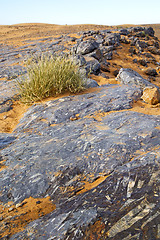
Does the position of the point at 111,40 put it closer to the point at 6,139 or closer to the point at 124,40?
the point at 124,40

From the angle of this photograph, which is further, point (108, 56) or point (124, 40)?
point (124, 40)

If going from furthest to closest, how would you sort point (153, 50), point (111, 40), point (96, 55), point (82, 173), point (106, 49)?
1. point (153, 50)
2. point (111, 40)
3. point (106, 49)
4. point (96, 55)
5. point (82, 173)

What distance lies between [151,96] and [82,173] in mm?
2511

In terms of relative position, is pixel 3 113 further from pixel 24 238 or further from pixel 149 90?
pixel 24 238

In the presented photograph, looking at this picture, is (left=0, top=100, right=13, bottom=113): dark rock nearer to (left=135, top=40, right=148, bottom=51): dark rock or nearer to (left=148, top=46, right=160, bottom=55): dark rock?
(left=135, top=40, right=148, bottom=51): dark rock

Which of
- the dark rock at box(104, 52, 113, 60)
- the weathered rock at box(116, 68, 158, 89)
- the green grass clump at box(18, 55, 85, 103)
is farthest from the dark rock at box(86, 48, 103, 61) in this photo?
the green grass clump at box(18, 55, 85, 103)

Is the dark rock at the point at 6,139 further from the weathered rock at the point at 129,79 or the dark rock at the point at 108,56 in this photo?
the dark rock at the point at 108,56

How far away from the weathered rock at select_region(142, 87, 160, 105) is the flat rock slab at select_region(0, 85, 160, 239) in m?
0.53

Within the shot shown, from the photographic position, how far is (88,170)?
7.20ft

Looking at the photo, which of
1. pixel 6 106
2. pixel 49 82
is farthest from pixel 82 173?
pixel 6 106

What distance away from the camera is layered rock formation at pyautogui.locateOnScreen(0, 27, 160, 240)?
Result: 1.47 metres

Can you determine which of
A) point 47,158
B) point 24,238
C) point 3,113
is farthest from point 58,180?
point 3,113

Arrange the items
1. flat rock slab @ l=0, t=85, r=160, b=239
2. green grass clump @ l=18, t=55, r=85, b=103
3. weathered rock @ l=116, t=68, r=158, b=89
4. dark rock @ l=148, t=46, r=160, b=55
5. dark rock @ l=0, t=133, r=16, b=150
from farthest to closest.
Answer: dark rock @ l=148, t=46, r=160, b=55, weathered rock @ l=116, t=68, r=158, b=89, green grass clump @ l=18, t=55, r=85, b=103, dark rock @ l=0, t=133, r=16, b=150, flat rock slab @ l=0, t=85, r=160, b=239

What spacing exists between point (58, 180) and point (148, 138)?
1.16 m
